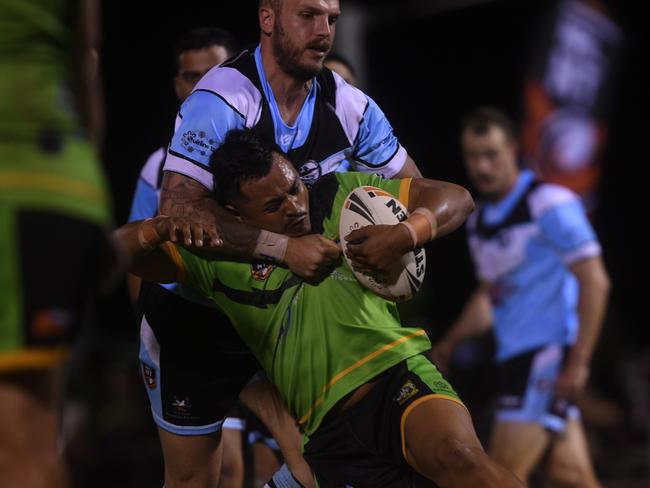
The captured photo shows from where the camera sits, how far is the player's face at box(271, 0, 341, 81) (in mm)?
3980

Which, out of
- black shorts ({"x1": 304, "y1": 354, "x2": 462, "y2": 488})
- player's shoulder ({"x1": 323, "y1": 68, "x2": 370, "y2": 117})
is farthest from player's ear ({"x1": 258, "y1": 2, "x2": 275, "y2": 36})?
black shorts ({"x1": 304, "y1": 354, "x2": 462, "y2": 488})

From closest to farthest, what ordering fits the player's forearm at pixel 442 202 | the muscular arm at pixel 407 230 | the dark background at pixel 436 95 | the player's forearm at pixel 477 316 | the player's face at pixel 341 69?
the muscular arm at pixel 407 230 < the player's forearm at pixel 442 202 < the player's face at pixel 341 69 < the player's forearm at pixel 477 316 < the dark background at pixel 436 95

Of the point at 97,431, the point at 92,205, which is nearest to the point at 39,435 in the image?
the point at 92,205

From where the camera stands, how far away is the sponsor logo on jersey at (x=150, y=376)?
437 centimetres

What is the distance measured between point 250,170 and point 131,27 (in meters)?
9.99

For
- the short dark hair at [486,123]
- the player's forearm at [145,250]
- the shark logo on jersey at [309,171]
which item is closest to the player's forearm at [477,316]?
the short dark hair at [486,123]

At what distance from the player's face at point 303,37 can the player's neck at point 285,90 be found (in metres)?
0.02

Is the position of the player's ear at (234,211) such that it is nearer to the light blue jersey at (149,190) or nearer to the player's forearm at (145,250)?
the player's forearm at (145,250)

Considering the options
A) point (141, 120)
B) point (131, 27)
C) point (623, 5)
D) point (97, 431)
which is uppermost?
point (623, 5)

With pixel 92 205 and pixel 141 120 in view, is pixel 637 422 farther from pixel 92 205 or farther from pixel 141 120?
pixel 92 205

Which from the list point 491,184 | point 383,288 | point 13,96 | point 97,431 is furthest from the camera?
point 97,431

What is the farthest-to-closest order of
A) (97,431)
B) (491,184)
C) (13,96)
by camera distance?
(97,431)
(491,184)
(13,96)

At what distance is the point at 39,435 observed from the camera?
2434mm

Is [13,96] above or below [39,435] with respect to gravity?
above
